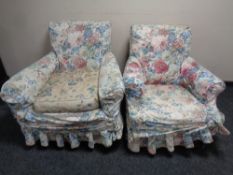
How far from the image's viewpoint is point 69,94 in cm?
158

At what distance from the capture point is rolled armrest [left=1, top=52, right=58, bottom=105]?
1.46 m

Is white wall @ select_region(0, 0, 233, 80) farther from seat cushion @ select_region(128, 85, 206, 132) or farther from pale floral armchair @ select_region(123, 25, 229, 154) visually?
seat cushion @ select_region(128, 85, 206, 132)

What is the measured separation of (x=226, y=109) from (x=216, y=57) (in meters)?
0.57

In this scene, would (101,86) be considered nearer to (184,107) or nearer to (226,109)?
(184,107)

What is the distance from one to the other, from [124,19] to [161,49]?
51 centimetres

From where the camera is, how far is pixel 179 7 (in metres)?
1.92

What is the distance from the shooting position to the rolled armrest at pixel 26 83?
4.77 feet

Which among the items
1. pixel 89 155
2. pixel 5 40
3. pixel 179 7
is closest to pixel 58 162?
pixel 89 155

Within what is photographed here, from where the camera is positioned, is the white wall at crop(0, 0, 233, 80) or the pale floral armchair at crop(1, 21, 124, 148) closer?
the pale floral armchair at crop(1, 21, 124, 148)

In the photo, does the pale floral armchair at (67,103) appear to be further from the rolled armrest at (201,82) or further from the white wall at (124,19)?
the rolled armrest at (201,82)

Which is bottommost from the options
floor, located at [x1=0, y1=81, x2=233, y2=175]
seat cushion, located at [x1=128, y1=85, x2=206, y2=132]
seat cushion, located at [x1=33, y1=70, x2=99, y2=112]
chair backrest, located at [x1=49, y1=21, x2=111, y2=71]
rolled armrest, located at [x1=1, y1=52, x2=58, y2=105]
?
floor, located at [x1=0, y1=81, x2=233, y2=175]

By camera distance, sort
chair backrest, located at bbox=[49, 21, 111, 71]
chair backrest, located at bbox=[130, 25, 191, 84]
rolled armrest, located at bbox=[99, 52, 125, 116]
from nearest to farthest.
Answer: rolled armrest, located at bbox=[99, 52, 125, 116] → chair backrest, located at bbox=[130, 25, 191, 84] → chair backrest, located at bbox=[49, 21, 111, 71]

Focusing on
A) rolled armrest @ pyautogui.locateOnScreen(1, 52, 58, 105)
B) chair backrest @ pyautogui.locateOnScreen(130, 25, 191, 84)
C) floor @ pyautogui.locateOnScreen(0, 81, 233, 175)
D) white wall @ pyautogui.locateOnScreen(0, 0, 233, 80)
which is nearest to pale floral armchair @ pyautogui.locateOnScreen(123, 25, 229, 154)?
chair backrest @ pyautogui.locateOnScreen(130, 25, 191, 84)

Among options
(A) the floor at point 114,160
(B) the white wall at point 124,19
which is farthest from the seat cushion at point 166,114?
(B) the white wall at point 124,19
